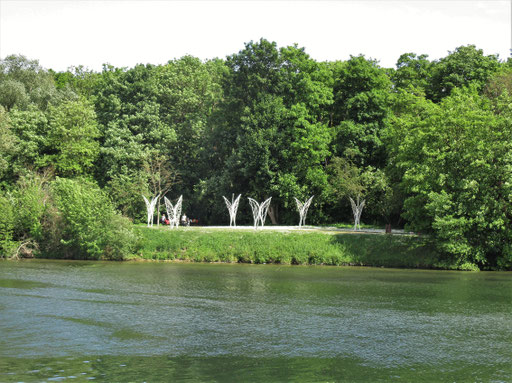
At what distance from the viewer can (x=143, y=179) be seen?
7075 centimetres

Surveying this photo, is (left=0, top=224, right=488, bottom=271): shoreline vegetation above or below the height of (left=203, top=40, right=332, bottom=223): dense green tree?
below

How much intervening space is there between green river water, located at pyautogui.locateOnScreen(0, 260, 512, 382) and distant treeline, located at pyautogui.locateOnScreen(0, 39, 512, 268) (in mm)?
11430

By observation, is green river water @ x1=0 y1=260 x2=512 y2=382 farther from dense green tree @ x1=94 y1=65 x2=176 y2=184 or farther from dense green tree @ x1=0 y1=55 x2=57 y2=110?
dense green tree @ x1=0 y1=55 x2=57 y2=110

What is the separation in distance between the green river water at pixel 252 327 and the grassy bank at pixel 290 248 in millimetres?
7756

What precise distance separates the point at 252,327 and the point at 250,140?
1645 inches

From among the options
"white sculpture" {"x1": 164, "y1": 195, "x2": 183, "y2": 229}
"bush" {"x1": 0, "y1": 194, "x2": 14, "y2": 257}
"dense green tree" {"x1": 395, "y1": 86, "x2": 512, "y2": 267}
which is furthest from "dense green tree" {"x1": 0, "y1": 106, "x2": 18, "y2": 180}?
"dense green tree" {"x1": 395, "y1": 86, "x2": 512, "y2": 267}

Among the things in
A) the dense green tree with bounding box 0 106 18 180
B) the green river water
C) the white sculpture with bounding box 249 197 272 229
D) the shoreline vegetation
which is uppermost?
the dense green tree with bounding box 0 106 18 180

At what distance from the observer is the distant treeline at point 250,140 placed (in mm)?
53812

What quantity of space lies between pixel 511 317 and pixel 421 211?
21.4 meters

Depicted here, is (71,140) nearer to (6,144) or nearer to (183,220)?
(6,144)

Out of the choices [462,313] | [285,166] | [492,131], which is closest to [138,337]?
[462,313]

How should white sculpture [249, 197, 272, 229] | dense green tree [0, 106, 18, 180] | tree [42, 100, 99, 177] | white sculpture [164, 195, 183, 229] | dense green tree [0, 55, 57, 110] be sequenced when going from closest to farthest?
1. white sculpture [164, 195, 183, 229]
2. white sculpture [249, 197, 272, 229]
3. dense green tree [0, 106, 18, 180]
4. tree [42, 100, 99, 177]
5. dense green tree [0, 55, 57, 110]

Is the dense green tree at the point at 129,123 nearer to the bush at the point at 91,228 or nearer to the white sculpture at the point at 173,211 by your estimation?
the white sculpture at the point at 173,211

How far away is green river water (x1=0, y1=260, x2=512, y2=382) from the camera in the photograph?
2042 cm
